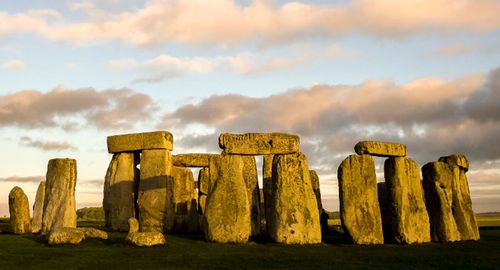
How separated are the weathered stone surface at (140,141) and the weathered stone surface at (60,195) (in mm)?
2925

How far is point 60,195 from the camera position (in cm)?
2052

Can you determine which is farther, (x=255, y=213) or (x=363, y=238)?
(x=255, y=213)

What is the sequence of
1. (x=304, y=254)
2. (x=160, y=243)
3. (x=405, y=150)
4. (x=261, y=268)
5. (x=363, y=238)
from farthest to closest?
(x=405, y=150)
(x=363, y=238)
(x=160, y=243)
(x=304, y=254)
(x=261, y=268)

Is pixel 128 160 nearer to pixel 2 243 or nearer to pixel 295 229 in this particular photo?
pixel 2 243

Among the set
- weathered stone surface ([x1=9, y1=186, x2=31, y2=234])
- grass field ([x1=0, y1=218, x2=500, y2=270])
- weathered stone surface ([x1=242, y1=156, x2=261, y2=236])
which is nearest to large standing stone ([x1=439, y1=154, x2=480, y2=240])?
grass field ([x1=0, y1=218, x2=500, y2=270])

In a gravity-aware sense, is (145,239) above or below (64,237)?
below

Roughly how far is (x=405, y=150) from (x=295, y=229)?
513cm

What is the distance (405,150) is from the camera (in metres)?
19.9

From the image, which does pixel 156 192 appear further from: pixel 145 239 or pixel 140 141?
pixel 145 239

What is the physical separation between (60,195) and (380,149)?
11.0 metres

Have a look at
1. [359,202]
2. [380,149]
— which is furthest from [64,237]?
[380,149]

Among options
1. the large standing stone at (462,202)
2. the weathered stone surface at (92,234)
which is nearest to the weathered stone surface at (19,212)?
the weathered stone surface at (92,234)

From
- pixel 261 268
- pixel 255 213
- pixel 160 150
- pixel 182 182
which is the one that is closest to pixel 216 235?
pixel 255 213

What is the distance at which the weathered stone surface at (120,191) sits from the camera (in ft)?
78.4
